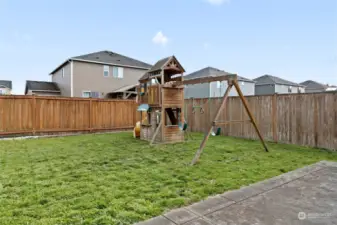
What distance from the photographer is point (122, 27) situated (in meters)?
15.6

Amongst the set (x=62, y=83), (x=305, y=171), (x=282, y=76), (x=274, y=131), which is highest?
(x=282, y=76)

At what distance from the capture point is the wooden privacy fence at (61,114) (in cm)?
839

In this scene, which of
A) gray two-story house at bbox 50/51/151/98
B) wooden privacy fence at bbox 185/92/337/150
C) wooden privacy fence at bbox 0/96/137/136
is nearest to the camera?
wooden privacy fence at bbox 185/92/337/150

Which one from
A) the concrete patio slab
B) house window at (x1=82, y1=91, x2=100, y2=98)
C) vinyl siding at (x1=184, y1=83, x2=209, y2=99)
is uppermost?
vinyl siding at (x1=184, y1=83, x2=209, y2=99)

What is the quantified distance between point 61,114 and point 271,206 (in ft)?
31.4

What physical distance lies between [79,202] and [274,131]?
693 centimetres

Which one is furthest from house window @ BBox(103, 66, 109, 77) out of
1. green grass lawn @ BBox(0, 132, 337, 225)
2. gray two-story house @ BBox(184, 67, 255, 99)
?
green grass lawn @ BBox(0, 132, 337, 225)

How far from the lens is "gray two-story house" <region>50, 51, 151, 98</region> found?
56.2 ft

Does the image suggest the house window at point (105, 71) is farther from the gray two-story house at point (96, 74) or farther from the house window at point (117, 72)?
the house window at point (117, 72)

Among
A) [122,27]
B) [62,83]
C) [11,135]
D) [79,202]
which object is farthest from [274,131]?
[62,83]

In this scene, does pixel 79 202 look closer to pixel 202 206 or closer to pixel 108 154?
pixel 202 206

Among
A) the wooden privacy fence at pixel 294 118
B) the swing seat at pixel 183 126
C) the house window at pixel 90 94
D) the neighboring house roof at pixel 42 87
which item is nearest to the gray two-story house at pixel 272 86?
the wooden privacy fence at pixel 294 118

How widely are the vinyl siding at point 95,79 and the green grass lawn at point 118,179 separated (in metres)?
12.5

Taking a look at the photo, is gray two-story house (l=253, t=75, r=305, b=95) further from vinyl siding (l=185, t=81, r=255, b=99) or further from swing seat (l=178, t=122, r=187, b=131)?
swing seat (l=178, t=122, r=187, b=131)
